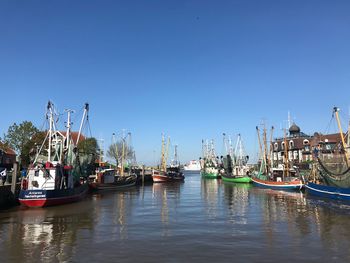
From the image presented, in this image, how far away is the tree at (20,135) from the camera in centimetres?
6359

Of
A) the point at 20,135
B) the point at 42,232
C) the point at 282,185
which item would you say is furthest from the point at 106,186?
the point at 42,232

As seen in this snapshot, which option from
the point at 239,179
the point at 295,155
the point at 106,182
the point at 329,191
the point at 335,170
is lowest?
the point at 329,191

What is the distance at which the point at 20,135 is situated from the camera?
6394 centimetres

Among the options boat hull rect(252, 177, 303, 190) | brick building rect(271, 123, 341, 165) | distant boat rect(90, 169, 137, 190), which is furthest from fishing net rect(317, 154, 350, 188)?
brick building rect(271, 123, 341, 165)

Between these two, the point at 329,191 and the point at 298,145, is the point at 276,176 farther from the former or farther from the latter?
the point at 298,145

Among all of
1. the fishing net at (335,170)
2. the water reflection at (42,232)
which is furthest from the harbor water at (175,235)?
the fishing net at (335,170)

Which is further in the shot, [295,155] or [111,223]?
[295,155]

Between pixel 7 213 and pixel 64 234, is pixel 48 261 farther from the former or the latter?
pixel 7 213

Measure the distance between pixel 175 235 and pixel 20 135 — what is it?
47.6 m

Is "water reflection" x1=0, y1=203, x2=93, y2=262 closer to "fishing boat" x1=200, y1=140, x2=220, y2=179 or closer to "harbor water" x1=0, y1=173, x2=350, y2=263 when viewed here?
"harbor water" x1=0, y1=173, x2=350, y2=263

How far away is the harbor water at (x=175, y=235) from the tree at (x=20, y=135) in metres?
25.8

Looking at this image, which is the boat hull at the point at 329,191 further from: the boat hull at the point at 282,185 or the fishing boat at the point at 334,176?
the boat hull at the point at 282,185

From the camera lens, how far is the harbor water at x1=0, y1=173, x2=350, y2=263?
20.5 metres

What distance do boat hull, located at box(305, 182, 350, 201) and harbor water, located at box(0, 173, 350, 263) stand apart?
419 inches
